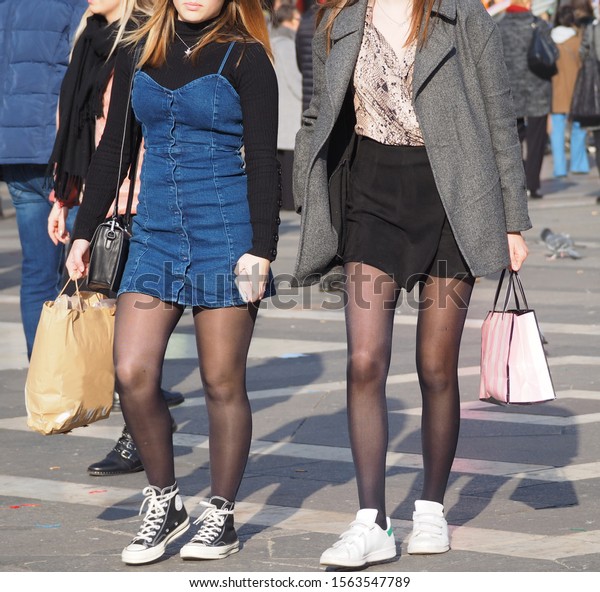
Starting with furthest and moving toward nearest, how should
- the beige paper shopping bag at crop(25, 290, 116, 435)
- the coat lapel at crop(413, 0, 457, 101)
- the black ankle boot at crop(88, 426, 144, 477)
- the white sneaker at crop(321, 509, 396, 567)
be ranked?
1. the black ankle boot at crop(88, 426, 144, 477)
2. the beige paper shopping bag at crop(25, 290, 116, 435)
3. the coat lapel at crop(413, 0, 457, 101)
4. the white sneaker at crop(321, 509, 396, 567)

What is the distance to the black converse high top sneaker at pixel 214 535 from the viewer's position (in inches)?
176

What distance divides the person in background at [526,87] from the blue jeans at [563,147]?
6.06ft

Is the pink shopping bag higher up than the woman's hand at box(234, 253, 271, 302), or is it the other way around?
the woman's hand at box(234, 253, 271, 302)

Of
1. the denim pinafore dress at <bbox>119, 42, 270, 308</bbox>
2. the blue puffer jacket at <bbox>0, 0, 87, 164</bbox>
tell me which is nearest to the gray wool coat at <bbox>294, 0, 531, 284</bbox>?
the denim pinafore dress at <bbox>119, 42, 270, 308</bbox>

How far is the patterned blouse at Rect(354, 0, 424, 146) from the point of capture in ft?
14.6

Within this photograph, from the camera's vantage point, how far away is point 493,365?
184 inches

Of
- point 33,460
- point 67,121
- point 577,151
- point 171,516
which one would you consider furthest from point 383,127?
point 577,151

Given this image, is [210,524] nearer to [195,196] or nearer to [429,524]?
[429,524]

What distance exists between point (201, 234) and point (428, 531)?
3.86 ft

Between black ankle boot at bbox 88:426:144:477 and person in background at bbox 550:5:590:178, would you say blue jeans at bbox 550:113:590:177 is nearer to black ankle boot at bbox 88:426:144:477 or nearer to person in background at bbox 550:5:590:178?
person in background at bbox 550:5:590:178

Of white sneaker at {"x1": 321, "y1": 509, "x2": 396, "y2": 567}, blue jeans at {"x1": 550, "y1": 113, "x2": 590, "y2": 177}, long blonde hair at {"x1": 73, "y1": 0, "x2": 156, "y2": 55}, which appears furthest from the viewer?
blue jeans at {"x1": 550, "y1": 113, "x2": 590, "y2": 177}

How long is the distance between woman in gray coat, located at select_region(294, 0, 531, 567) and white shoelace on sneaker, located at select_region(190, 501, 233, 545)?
456 mm

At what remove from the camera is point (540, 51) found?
16.5 meters

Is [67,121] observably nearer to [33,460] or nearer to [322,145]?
[33,460]
